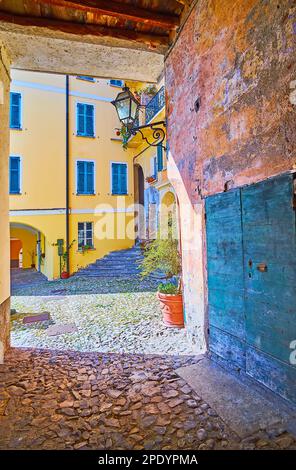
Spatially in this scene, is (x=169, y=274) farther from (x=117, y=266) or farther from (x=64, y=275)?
(x=64, y=275)

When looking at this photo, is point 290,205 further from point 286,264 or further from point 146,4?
point 146,4

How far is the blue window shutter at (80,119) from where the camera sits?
13.0 m

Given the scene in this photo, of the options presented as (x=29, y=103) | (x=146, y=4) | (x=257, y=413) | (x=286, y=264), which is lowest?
(x=257, y=413)

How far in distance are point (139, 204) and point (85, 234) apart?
349 centimetres

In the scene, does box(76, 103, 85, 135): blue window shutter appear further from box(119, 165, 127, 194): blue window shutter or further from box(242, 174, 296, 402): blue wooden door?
box(242, 174, 296, 402): blue wooden door

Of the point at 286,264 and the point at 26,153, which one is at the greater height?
the point at 26,153

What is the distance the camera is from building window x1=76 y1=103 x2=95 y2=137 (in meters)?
13.0

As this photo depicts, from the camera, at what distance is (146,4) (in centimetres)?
345

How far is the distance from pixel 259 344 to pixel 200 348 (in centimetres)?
122

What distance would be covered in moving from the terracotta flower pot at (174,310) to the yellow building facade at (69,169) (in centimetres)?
877

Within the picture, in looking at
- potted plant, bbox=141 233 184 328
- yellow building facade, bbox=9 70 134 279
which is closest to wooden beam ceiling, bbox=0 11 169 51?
potted plant, bbox=141 233 184 328

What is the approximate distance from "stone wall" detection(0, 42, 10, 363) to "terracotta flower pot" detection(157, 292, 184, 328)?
237 centimetres

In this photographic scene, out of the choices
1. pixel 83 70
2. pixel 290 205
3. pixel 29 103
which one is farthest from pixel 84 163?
pixel 290 205

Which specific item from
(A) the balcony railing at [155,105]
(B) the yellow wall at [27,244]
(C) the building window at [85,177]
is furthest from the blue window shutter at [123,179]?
(B) the yellow wall at [27,244]
